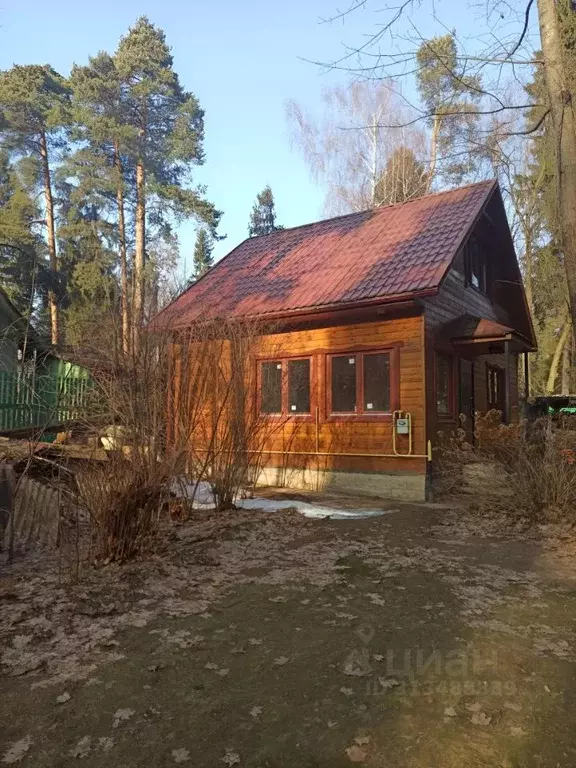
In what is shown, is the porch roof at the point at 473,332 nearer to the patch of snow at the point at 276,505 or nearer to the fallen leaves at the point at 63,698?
the patch of snow at the point at 276,505

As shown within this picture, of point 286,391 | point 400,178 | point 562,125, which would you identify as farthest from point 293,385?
point 400,178

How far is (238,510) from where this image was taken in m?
8.15

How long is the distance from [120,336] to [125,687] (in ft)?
12.9

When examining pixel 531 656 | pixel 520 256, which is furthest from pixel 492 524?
pixel 520 256

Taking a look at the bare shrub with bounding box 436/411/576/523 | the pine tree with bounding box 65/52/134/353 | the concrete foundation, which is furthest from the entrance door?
the pine tree with bounding box 65/52/134/353

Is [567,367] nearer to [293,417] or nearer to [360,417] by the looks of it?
[360,417]

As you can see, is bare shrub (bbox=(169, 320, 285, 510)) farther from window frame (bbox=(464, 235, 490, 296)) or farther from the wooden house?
window frame (bbox=(464, 235, 490, 296))

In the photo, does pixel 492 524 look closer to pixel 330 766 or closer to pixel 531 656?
pixel 531 656

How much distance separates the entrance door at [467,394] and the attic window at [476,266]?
196 centimetres

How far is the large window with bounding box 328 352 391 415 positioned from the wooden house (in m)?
0.02

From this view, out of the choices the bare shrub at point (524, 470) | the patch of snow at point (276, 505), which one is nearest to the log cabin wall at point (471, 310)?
the bare shrub at point (524, 470)

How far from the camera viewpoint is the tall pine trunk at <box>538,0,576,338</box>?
6.91 m

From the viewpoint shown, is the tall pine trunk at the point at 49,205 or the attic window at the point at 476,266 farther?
the tall pine trunk at the point at 49,205

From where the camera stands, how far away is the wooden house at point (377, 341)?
10312 millimetres
